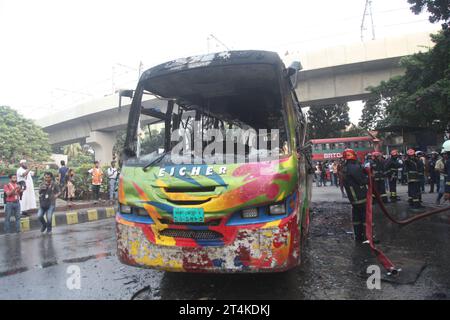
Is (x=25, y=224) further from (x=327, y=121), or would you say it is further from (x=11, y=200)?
(x=327, y=121)

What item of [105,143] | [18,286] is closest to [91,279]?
[18,286]

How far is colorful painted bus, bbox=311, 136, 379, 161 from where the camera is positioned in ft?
98.7

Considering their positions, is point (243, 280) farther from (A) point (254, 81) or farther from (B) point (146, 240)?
(A) point (254, 81)

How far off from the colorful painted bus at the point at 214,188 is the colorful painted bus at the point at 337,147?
26622mm

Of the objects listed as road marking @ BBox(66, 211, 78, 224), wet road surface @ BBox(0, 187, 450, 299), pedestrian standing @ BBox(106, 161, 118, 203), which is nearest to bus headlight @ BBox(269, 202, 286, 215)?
wet road surface @ BBox(0, 187, 450, 299)

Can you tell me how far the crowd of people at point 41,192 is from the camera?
847 centimetres

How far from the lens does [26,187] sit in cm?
1046

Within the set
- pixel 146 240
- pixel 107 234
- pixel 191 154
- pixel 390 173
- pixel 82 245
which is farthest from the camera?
pixel 390 173

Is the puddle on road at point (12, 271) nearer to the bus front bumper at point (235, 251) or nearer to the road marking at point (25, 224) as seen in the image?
the bus front bumper at point (235, 251)

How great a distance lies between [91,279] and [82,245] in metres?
2.58

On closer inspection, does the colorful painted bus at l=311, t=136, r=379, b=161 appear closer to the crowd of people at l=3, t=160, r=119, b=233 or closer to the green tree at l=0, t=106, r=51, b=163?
the crowd of people at l=3, t=160, r=119, b=233

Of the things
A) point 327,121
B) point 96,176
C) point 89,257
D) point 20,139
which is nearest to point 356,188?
point 89,257

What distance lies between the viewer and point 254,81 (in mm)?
4406

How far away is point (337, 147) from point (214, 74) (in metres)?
28.5
